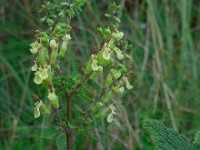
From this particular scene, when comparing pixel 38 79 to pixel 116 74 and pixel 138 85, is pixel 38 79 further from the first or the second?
pixel 138 85

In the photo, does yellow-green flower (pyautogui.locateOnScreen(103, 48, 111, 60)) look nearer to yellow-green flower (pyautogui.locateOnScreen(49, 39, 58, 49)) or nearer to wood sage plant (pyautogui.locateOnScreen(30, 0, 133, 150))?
wood sage plant (pyautogui.locateOnScreen(30, 0, 133, 150))

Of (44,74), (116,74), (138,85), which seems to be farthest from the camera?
(138,85)

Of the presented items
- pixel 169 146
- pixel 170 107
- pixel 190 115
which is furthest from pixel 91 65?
pixel 190 115

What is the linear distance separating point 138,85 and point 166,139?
125 centimetres

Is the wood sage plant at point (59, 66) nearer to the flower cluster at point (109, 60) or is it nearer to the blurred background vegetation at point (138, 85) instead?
the flower cluster at point (109, 60)

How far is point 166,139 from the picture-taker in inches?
47.5

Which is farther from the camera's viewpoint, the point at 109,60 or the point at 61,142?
the point at 61,142

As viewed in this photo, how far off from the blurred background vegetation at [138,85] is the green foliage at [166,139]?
0.72 metres

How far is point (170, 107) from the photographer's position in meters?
2.23

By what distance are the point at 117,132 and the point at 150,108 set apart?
0.64ft

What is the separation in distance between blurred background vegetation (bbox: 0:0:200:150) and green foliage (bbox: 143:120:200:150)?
28.2 inches

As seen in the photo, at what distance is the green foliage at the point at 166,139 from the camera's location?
1.19 metres

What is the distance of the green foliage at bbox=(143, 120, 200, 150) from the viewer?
1191mm

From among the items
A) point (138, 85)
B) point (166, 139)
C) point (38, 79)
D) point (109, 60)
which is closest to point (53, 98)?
point (38, 79)
